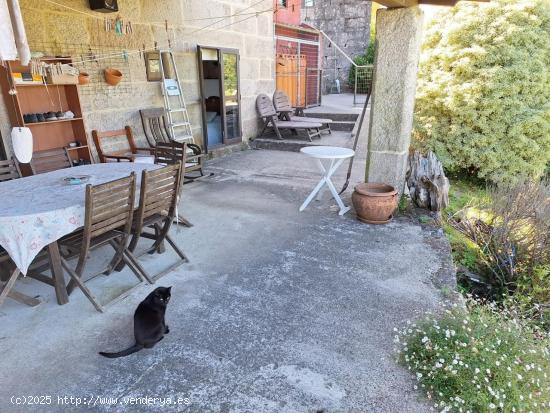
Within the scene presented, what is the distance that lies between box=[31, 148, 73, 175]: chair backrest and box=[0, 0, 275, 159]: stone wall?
40 centimetres

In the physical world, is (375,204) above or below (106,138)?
below

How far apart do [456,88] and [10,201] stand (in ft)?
18.6

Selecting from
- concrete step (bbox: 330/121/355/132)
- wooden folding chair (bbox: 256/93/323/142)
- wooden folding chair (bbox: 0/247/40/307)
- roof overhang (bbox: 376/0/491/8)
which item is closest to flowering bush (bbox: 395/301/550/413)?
wooden folding chair (bbox: 0/247/40/307)

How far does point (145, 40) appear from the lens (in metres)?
5.26

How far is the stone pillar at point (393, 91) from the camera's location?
12.3 ft

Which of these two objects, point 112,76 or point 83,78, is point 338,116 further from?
point 83,78

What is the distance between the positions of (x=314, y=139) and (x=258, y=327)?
604 centimetres

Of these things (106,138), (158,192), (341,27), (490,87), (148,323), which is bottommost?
(148,323)

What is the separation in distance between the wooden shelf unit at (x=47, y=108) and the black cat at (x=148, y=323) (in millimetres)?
2691

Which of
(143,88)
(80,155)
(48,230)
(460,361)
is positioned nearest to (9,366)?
(48,230)

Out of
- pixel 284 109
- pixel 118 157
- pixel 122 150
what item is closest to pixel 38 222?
pixel 118 157

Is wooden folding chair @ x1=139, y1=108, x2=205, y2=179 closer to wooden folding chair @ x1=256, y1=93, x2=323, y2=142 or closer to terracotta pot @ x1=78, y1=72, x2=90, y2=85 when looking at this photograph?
terracotta pot @ x1=78, y1=72, x2=90, y2=85

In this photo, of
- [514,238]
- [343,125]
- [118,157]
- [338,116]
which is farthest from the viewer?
[338,116]

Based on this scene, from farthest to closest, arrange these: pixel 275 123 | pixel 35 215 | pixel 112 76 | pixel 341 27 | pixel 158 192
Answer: pixel 341 27, pixel 275 123, pixel 112 76, pixel 158 192, pixel 35 215
